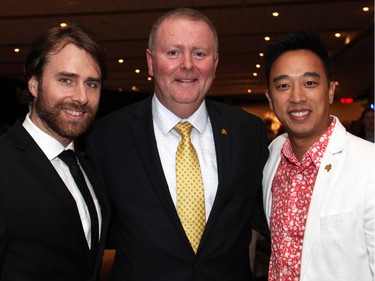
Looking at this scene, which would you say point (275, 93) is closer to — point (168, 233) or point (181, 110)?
point (181, 110)

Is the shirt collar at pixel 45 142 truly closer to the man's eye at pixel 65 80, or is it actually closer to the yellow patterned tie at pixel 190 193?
the man's eye at pixel 65 80

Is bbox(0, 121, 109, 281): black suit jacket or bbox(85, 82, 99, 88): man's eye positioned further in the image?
bbox(85, 82, 99, 88): man's eye

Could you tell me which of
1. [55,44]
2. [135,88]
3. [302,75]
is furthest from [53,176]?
[135,88]

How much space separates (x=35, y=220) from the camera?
158 cm

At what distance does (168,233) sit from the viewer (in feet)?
6.38

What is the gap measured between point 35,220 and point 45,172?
0.19 meters

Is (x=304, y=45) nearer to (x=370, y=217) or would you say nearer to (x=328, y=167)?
(x=328, y=167)

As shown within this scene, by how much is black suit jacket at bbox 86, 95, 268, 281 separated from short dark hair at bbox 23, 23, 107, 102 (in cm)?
39

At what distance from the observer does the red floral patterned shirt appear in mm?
1883

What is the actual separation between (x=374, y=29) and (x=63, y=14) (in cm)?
657

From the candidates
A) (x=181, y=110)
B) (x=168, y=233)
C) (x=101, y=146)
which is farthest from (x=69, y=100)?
(x=168, y=233)

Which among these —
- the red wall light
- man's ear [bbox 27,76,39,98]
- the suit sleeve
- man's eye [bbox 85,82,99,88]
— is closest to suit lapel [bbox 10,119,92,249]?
man's ear [bbox 27,76,39,98]

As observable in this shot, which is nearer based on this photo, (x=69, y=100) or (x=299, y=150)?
(x=69, y=100)

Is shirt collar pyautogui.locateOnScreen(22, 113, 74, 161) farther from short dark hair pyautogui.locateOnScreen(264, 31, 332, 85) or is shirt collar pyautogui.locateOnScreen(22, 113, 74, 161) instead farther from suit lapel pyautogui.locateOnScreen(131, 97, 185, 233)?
short dark hair pyautogui.locateOnScreen(264, 31, 332, 85)
